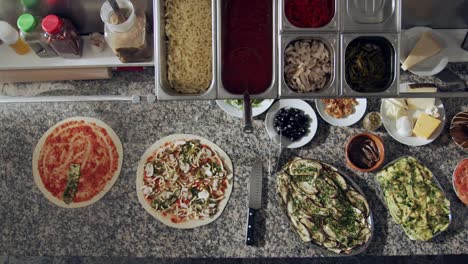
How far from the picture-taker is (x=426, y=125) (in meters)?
1.51

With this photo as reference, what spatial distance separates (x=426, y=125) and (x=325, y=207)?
0.42 m

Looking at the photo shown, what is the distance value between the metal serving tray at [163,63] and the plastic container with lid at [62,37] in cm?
33

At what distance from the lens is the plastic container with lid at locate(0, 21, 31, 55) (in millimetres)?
1417

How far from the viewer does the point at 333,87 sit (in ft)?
4.02

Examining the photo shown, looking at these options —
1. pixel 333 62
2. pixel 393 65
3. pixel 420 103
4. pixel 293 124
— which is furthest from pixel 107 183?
pixel 420 103

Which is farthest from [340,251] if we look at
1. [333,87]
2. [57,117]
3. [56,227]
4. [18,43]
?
[18,43]

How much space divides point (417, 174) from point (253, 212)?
55cm

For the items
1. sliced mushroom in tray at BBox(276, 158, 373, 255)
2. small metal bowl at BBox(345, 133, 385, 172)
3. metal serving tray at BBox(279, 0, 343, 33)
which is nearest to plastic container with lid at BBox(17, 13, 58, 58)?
metal serving tray at BBox(279, 0, 343, 33)

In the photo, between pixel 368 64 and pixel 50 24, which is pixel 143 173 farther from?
pixel 368 64

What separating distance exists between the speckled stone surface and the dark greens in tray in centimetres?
33

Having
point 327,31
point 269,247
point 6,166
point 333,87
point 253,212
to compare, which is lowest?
point 269,247

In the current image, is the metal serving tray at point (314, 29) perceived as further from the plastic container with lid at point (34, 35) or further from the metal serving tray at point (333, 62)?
the plastic container with lid at point (34, 35)

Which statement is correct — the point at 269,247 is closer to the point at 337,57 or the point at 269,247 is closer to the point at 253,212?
the point at 253,212

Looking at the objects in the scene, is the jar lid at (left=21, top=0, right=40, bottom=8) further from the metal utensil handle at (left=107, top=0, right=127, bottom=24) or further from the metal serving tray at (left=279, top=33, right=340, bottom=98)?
the metal serving tray at (left=279, top=33, right=340, bottom=98)
